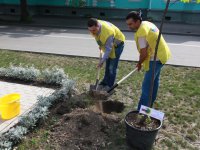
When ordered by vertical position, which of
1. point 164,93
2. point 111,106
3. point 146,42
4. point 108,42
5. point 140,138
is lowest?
point 111,106

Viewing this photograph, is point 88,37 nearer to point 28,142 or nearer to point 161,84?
point 161,84

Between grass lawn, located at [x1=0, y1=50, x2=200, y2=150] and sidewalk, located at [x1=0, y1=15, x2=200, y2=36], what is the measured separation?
726 cm

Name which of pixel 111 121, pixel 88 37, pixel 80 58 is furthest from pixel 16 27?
pixel 111 121

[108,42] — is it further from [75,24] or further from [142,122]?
[75,24]

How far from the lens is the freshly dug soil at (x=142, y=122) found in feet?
14.9

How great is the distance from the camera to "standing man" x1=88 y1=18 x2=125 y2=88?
5910 mm

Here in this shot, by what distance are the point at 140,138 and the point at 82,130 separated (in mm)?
1050

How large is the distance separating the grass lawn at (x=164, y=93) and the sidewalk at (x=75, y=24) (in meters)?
7.26

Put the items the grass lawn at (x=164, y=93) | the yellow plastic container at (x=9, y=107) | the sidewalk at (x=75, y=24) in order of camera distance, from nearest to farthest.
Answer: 1. the grass lawn at (x=164, y=93)
2. the yellow plastic container at (x=9, y=107)
3. the sidewalk at (x=75, y=24)

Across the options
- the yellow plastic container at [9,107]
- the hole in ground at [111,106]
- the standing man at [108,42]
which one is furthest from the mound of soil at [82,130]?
the standing man at [108,42]

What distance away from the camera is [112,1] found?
19.7 metres

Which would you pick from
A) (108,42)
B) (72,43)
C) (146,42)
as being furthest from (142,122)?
(72,43)

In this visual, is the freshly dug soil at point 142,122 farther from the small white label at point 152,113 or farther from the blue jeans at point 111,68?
the blue jeans at point 111,68

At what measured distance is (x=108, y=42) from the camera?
6.01m
